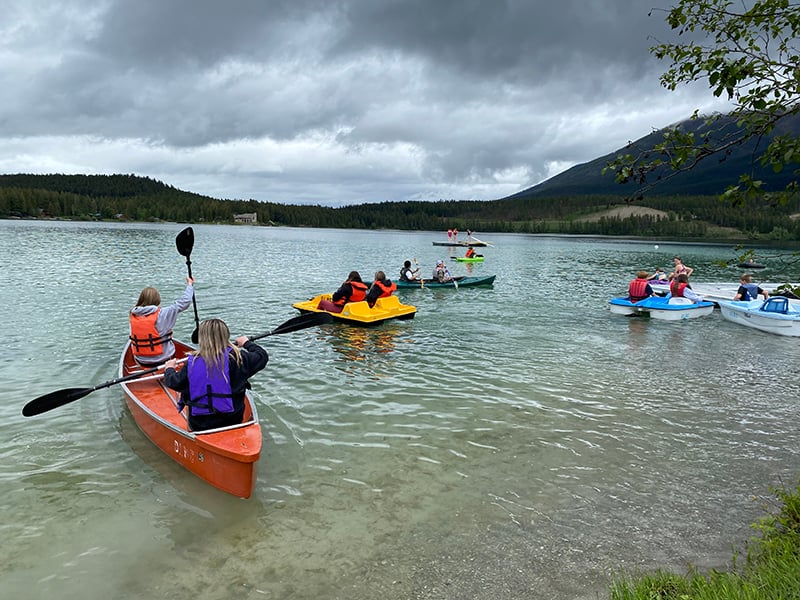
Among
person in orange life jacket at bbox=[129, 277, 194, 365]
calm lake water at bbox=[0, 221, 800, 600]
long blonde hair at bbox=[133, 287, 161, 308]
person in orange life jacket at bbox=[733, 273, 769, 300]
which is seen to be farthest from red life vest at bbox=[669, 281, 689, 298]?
long blonde hair at bbox=[133, 287, 161, 308]

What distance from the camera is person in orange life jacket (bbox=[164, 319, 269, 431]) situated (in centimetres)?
702

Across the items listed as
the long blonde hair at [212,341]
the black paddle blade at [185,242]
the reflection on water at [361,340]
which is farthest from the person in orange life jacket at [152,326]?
the reflection on water at [361,340]

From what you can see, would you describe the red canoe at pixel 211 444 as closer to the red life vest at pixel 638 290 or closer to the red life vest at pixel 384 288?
the red life vest at pixel 384 288

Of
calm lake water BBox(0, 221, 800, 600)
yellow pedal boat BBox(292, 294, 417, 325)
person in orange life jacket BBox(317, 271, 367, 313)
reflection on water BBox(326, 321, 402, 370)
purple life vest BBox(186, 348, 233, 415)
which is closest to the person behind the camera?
calm lake water BBox(0, 221, 800, 600)

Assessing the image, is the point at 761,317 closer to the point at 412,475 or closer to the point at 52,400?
the point at 412,475

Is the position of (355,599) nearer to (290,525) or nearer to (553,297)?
(290,525)

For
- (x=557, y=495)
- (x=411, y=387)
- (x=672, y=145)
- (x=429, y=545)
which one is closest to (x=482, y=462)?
(x=557, y=495)

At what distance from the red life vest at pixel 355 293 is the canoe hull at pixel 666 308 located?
11.6 metres

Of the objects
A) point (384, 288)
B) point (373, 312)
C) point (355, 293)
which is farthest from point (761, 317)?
point (355, 293)

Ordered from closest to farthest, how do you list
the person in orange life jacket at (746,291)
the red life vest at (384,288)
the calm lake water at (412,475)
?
1. the calm lake water at (412,475)
2. the red life vest at (384,288)
3. the person in orange life jacket at (746,291)

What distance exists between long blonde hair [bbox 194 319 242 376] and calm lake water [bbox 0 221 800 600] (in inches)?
76.0

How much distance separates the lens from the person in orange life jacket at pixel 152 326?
34.3 feet

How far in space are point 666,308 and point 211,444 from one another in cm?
2051

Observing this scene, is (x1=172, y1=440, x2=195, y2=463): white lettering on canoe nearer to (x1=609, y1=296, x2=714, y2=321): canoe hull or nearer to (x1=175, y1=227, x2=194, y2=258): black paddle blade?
(x1=175, y1=227, x2=194, y2=258): black paddle blade
